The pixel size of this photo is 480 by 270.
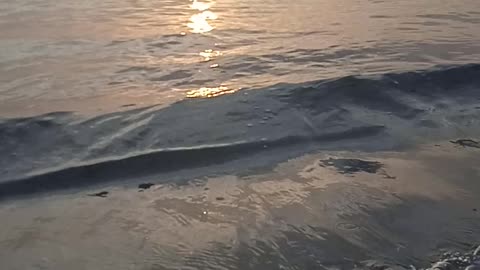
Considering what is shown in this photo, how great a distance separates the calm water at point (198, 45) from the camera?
5.43 metres

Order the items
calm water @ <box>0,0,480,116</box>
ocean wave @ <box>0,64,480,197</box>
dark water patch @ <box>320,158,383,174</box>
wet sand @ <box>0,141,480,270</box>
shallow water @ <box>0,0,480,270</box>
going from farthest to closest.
A: calm water @ <box>0,0,480,116</box> → ocean wave @ <box>0,64,480,197</box> → dark water patch @ <box>320,158,383,174</box> → shallow water @ <box>0,0,480,270</box> → wet sand @ <box>0,141,480,270</box>

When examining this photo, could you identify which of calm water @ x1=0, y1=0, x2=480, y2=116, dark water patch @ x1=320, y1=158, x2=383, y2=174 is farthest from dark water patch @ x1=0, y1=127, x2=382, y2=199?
calm water @ x1=0, y1=0, x2=480, y2=116

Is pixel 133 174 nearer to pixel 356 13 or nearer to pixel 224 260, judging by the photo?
pixel 224 260

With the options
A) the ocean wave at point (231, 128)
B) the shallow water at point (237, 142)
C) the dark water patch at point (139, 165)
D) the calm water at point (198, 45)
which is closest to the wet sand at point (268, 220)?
the shallow water at point (237, 142)

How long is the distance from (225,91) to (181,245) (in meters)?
2.49

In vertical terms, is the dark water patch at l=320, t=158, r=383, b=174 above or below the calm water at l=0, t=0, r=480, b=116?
below

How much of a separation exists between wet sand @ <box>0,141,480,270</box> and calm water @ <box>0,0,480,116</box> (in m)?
1.58

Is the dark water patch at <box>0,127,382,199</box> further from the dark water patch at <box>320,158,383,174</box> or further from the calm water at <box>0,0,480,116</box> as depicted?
the calm water at <box>0,0,480,116</box>

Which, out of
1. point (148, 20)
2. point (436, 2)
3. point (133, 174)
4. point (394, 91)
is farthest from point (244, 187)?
point (436, 2)

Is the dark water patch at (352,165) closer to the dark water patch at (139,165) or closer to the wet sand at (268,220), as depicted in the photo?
the wet sand at (268,220)

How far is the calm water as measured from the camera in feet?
17.8

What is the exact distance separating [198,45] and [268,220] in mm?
3832

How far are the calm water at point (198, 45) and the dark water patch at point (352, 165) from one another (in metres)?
1.57

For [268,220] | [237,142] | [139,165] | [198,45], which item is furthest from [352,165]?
[198,45]
